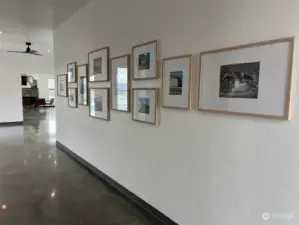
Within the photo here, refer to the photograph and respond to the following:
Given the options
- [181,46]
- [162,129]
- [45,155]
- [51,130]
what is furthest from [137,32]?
[51,130]

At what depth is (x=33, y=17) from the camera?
507cm

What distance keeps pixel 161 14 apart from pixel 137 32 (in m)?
0.49

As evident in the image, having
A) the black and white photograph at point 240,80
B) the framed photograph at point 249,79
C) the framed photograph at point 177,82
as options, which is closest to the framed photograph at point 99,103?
the framed photograph at point 177,82

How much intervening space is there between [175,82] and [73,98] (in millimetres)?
3232

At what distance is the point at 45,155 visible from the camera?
5.45 m

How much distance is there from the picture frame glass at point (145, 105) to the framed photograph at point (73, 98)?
2250 millimetres

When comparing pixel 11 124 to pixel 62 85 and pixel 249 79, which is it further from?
pixel 249 79

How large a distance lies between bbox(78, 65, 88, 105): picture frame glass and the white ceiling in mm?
1087

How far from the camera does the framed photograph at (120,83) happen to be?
3244 mm

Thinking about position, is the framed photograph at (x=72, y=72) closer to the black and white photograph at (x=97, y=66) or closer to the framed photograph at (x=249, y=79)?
the black and white photograph at (x=97, y=66)

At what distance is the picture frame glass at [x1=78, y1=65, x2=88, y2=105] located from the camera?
4.48 m
